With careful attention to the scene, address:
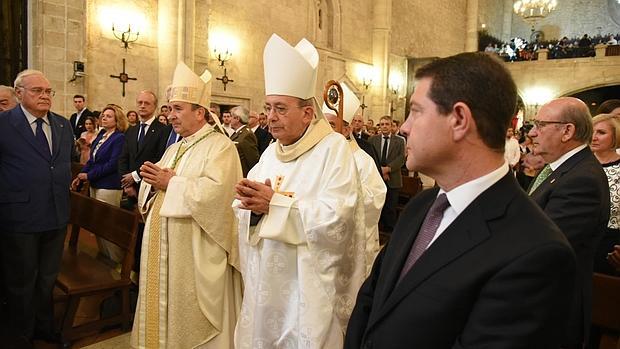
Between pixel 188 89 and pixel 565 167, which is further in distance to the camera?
pixel 188 89

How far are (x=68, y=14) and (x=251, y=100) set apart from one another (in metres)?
4.65

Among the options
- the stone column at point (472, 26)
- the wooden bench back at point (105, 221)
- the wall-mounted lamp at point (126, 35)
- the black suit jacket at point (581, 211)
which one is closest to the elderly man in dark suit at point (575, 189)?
the black suit jacket at point (581, 211)

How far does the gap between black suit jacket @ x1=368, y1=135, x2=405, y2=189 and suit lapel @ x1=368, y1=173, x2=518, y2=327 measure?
5618 millimetres

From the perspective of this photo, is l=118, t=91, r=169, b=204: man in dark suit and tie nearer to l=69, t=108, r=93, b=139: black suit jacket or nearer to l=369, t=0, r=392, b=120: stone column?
l=69, t=108, r=93, b=139: black suit jacket

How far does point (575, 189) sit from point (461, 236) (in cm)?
131

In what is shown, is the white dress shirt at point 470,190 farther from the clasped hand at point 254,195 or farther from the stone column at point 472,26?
the stone column at point 472,26

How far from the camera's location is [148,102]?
4695 millimetres

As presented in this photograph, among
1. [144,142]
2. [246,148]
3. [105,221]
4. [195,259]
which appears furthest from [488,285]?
[246,148]

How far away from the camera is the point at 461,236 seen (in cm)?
112

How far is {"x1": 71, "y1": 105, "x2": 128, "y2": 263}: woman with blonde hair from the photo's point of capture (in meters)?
4.86

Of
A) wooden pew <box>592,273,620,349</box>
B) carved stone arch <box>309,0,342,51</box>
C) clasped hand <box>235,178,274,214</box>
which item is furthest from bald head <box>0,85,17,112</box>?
carved stone arch <box>309,0,342,51</box>

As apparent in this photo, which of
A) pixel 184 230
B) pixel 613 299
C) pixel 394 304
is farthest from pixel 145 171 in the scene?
pixel 613 299

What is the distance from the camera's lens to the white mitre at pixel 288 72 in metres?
2.43

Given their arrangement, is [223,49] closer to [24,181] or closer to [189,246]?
[24,181]
